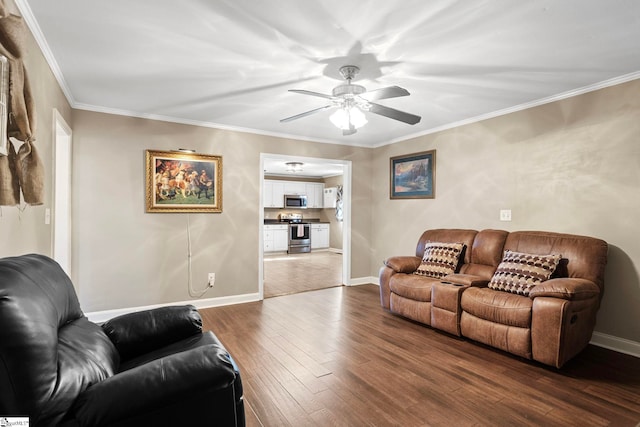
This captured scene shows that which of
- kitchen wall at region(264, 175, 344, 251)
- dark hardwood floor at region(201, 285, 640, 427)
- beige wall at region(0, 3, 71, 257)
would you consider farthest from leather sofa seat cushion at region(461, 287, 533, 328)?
kitchen wall at region(264, 175, 344, 251)

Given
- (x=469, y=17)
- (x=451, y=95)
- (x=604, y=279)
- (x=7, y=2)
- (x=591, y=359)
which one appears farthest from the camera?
(x=451, y=95)

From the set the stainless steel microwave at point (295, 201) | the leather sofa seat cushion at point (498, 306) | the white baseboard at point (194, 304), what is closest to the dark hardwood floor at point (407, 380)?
the leather sofa seat cushion at point (498, 306)

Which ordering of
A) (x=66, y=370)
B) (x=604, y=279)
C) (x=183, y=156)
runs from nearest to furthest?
(x=66, y=370) → (x=604, y=279) → (x=183, y=156)

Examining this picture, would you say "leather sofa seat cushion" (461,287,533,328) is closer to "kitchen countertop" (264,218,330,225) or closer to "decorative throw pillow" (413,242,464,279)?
"decorative throw pillow" (413,242,464,279)

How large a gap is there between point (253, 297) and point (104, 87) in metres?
3.02

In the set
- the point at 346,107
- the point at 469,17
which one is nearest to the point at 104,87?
the point at 346,107

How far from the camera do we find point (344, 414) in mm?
1952

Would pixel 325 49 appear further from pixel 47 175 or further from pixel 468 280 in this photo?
pixel 468 280

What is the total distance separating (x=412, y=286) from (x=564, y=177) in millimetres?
1889

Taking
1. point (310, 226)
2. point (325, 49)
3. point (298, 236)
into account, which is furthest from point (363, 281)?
point (310, 226)

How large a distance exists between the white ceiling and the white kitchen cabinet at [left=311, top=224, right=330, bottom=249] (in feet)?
21.5

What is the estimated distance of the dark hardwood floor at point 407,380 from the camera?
194cm

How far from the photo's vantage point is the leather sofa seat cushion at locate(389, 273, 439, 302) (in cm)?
338

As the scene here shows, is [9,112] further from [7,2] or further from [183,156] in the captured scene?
[183,156]
